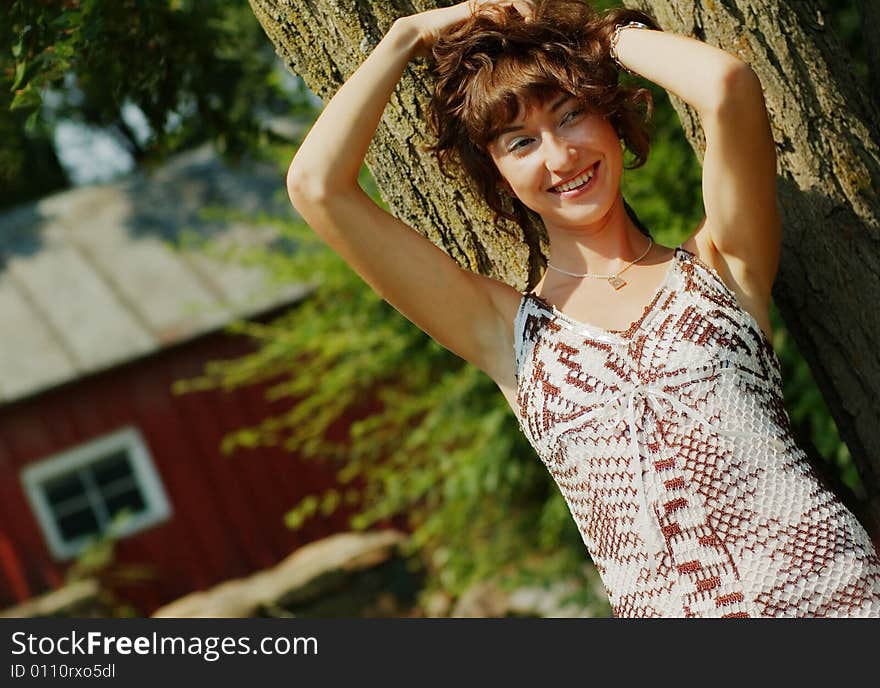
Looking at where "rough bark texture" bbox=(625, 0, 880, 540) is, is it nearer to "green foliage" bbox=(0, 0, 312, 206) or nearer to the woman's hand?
the woman's hand

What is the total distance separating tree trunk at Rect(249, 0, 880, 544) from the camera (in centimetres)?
257

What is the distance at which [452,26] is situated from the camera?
94.3 inches

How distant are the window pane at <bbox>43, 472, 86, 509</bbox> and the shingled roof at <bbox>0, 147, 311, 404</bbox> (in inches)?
43.8

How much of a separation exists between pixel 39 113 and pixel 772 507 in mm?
2329

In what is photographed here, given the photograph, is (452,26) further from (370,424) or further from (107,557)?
(107,557)

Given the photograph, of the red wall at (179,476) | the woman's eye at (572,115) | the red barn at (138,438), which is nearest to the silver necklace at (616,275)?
the woman's eye at (572,115)

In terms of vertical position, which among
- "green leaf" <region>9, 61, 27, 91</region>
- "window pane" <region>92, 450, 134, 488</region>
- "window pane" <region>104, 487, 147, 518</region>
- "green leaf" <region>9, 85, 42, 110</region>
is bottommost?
"window pane" <region>104, 487, 147, 518</region>

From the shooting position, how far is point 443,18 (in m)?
2.40

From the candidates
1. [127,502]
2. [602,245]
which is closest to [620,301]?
[602,245]

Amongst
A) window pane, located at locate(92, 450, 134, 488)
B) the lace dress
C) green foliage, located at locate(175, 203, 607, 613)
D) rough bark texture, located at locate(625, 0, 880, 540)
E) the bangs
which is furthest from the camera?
window pane, located at locate(92, 450, 134, 488)

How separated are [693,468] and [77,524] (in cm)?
1071

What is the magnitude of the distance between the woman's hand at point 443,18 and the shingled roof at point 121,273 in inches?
319

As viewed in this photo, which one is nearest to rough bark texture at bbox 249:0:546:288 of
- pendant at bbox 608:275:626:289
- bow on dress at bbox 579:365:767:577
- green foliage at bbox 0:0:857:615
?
pendant at bbox 608:275:626:289

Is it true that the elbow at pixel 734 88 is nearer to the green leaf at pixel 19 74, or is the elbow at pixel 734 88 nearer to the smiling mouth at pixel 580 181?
the smiling mouth at pixel 580 181
